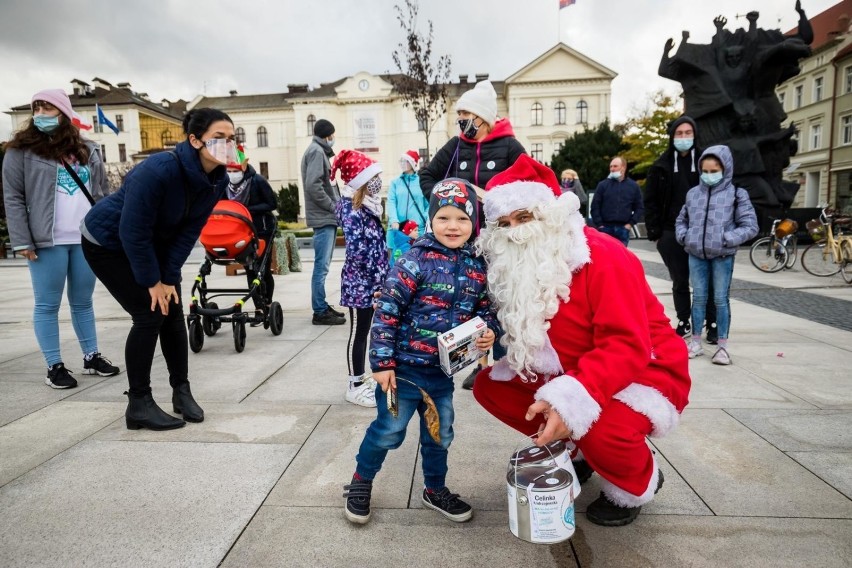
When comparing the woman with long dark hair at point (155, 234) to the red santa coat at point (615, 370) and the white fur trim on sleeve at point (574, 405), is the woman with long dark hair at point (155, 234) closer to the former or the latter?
the red santa coat at point (615, 370)

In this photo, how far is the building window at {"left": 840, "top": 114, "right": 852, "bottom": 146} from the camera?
36.3 meters

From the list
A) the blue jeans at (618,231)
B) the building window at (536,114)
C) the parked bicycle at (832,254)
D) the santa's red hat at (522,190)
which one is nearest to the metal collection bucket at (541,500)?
the santa's red hat at (522,190)

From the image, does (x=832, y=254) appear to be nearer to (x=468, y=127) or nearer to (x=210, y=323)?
(x=468, y=127)

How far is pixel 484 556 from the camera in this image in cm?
211

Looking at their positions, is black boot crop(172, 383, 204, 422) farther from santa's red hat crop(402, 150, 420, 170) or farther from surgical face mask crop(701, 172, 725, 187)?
surgical face mask crop(701, 172, 725, 187)

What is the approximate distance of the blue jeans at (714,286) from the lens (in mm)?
4715

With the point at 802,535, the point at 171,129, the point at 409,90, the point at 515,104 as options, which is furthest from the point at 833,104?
the point at 171,129

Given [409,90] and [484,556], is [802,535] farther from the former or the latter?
[409,90]

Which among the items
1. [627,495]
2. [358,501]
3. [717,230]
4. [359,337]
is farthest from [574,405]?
[717,230]

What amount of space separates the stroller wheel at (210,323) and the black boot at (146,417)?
2.13 meters

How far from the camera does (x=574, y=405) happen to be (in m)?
2.04

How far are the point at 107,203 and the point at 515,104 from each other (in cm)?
5380

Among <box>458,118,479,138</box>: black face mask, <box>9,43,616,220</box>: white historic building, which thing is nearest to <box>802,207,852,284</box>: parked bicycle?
<box>458,118,479,138</box>: black face mask

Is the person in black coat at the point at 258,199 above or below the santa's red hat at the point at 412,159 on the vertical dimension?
below
